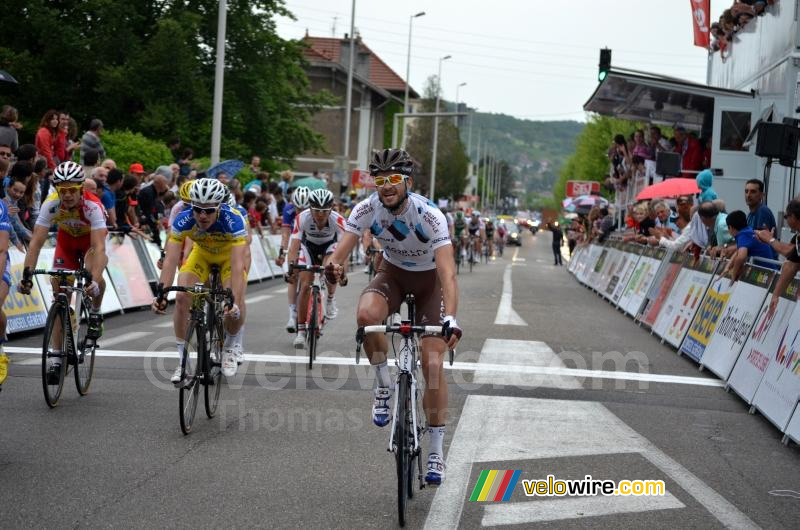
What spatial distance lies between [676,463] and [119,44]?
35.3 meters

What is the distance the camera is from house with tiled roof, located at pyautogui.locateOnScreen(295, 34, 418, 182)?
7194cm

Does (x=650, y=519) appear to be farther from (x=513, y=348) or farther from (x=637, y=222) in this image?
(x=637, y=222)

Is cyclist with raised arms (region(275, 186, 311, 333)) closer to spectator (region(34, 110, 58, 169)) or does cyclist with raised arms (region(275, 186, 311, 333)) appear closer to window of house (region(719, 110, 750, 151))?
spectator (region(34, 110, 58, 169))

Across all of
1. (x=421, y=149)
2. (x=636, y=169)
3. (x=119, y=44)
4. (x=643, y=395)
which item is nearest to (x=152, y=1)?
(x=119, y=44)

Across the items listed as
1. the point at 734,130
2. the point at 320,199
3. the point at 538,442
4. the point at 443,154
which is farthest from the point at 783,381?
the point at 443,154

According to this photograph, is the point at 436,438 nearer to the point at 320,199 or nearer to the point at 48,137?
the point at 320,199

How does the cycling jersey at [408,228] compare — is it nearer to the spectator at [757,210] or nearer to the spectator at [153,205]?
the spectator at [757,210]

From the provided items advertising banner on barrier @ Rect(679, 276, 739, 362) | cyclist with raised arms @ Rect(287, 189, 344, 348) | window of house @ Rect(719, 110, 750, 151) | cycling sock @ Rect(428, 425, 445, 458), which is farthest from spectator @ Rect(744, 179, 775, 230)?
window of house @ Rect(719, 110, 750, 151)

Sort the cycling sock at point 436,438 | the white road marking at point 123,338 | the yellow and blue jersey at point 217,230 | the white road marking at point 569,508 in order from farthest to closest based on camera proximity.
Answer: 1. the white road marking at point 123,338
2. the yellow and blue jersey at point 217,230
3. the cycling sock at point 436,438
4. the white road marking at point 569,508

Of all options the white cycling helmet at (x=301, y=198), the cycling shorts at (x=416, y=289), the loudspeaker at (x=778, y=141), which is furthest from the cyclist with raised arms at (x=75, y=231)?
the loudspeaker at (x=778, y=141)

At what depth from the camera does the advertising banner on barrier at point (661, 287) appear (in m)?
16.4

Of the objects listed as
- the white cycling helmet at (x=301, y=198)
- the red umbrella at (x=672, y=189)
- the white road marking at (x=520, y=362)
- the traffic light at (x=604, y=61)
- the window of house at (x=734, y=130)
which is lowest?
the white road marking at (x=520, y=362)

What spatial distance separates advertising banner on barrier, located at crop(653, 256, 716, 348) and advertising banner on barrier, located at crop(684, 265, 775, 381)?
4.85ft

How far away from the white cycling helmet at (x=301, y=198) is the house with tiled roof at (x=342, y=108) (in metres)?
52.9
